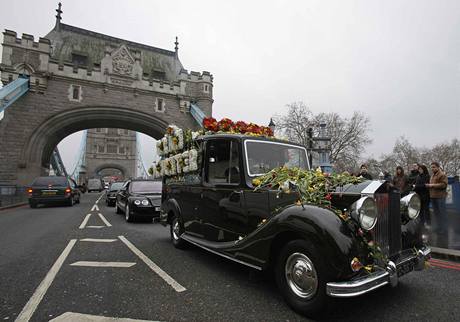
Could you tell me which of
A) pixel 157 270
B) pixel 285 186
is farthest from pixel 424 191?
pixel 157 270

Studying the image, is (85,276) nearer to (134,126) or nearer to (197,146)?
(197,146)

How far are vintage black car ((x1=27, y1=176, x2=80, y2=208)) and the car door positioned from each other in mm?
12669

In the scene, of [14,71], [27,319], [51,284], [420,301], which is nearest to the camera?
[27,319]

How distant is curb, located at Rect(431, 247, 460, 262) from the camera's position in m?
4.67

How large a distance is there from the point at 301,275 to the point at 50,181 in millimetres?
15345

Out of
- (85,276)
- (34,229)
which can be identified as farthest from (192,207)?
(34,229)

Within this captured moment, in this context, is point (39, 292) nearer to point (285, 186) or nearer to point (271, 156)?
point (285, 186)

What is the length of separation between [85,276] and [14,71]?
79.1ft

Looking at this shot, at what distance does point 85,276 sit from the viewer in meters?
3.83

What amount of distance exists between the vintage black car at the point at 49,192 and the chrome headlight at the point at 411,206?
50.2 feet

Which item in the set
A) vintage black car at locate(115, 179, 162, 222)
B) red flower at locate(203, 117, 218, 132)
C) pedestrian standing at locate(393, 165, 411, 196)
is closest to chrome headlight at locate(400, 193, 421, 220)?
red flower at locate(203, 117, 218, 132)

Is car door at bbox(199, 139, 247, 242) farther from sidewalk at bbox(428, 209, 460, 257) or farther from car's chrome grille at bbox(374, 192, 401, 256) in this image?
sidewalk at bbox(428, 209, 460, 257)

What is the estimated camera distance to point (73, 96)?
908 inches

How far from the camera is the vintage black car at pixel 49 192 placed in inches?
539
